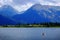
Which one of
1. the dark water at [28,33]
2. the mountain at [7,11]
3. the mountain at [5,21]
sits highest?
the mountain at [7,11]

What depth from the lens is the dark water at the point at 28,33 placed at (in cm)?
226

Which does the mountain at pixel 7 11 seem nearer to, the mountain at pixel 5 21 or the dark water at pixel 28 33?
the mountain at pixel 5 21

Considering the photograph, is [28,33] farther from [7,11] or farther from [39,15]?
[7,11]

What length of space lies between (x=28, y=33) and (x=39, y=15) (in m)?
0.33

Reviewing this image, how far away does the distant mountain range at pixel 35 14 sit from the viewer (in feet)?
7.50

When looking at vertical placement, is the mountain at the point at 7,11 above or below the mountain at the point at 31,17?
above

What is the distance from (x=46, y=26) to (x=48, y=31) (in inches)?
3.7

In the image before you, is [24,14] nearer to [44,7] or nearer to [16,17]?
[16,17]

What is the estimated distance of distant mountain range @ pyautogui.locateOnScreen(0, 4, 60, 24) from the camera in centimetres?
229

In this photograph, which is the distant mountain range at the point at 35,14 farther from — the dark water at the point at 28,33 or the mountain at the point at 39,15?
the dark water at the point at 28,33

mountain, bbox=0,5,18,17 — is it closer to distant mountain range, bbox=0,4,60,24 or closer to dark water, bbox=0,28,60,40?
distant mountain range, bbox=0,4,60,24

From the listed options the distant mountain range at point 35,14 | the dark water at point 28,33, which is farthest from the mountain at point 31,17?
the dark water at point 28,33

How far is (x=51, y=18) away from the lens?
2.30 meters

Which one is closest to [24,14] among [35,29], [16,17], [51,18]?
[16,17]
